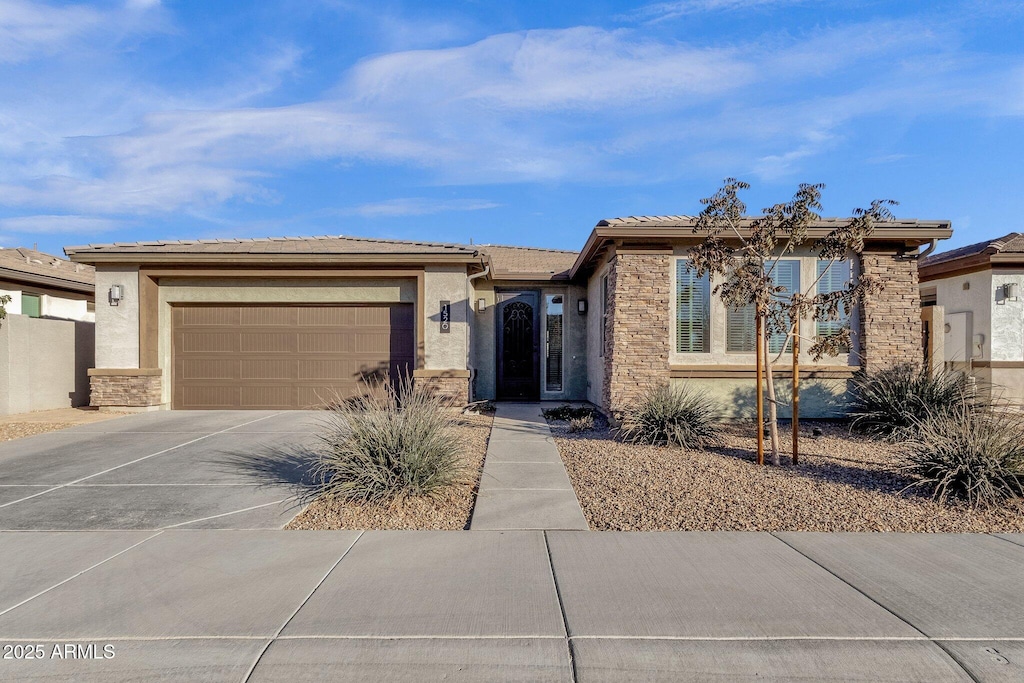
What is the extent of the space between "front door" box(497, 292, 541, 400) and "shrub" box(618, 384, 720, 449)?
638 cm

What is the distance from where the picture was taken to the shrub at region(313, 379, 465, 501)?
5.98m

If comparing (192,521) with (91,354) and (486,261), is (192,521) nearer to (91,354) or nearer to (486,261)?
(486,261)

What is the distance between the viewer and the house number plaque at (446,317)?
12633mm

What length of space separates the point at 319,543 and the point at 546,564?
1879 mm

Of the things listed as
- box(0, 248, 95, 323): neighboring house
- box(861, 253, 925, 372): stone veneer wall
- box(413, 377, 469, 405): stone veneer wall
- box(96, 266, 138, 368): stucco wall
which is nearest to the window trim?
box(861, 253, 925, 372): stone veneer wall

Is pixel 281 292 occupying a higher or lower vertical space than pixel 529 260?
lower

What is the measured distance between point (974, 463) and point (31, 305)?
816 inches

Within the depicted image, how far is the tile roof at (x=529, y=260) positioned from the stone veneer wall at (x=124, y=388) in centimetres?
805

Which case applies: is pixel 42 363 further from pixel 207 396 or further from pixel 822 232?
pixel 822 232

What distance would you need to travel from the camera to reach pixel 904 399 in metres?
9.48

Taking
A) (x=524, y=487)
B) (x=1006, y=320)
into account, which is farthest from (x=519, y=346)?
(x=1006, y=320)

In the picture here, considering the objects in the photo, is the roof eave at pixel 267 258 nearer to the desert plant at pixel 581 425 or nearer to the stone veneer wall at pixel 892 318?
the desert plant at pixel 581 425

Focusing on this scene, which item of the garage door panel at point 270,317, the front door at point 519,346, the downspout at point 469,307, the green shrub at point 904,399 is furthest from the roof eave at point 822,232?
the garage door panel at point 270,317

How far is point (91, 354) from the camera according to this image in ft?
49.1
